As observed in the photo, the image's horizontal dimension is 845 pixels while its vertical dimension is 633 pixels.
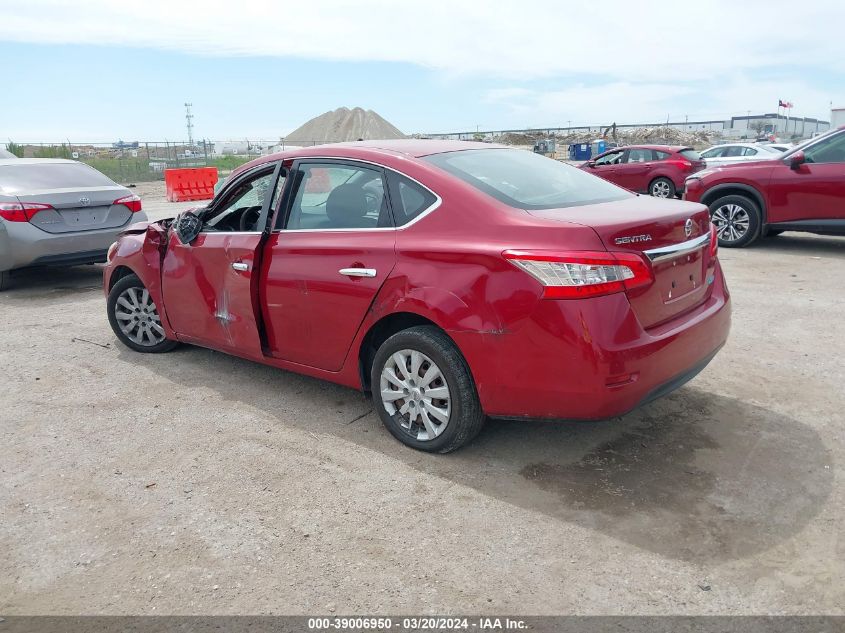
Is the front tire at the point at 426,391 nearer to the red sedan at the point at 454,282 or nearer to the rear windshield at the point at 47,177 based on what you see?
the red sedan at the point at 454,282

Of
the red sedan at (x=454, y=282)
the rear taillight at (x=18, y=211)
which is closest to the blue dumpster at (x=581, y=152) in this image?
the rear taillight at (x=18, y=211)

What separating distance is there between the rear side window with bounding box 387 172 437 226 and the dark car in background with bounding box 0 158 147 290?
5622 mm

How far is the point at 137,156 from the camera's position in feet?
113

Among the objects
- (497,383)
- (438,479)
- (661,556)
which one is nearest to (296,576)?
(438,479)

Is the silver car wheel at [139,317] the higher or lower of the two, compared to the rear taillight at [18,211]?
lower

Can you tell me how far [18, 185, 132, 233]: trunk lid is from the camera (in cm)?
800

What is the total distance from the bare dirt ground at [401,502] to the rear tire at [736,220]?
5231mm

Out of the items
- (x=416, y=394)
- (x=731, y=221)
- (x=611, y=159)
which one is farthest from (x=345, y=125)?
(x=416, y=394)

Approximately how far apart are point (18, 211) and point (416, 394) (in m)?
6.13

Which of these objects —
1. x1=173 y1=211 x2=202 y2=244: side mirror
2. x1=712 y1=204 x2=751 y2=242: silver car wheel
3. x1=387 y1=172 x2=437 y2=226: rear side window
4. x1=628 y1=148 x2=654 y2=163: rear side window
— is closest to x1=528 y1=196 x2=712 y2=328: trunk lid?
x1=387 y1=172 x2=437 y2=226: rear side window

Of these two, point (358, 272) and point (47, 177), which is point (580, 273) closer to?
point (358, 272)

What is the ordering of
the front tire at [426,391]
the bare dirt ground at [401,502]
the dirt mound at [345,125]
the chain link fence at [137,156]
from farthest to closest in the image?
the dirt mound at [345,125] < the chain link fence at [137,156] < the front tire at [426,391] < the bare dirt ground at [401,502]

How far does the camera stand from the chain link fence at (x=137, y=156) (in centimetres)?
3048

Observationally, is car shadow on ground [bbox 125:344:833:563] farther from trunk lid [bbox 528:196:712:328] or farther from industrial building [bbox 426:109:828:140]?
industrial building [bbox 426:109:828:140]
